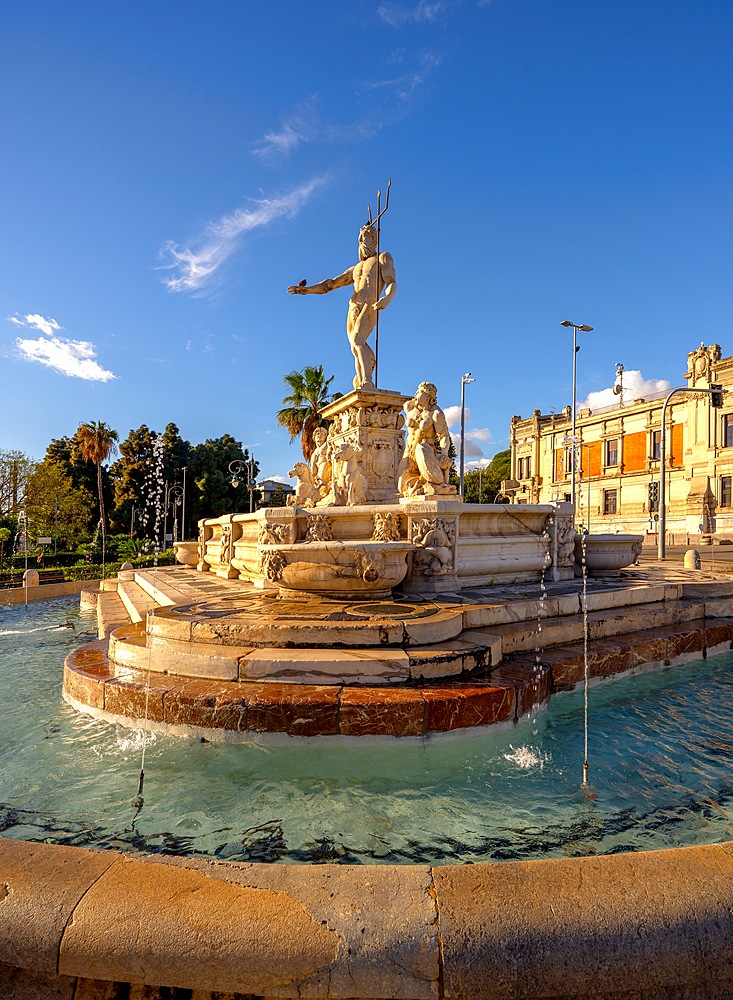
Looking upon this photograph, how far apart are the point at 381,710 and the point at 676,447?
1708 inches

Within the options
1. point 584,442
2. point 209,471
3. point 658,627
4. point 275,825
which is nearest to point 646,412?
point 584,442

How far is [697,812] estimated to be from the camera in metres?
2.89

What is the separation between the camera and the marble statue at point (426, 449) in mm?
7926

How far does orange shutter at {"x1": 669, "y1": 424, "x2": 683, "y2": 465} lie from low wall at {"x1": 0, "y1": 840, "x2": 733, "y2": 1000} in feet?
143

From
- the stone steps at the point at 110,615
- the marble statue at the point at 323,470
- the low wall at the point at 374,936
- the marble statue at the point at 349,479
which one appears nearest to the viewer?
the low wall at the point at 374,936

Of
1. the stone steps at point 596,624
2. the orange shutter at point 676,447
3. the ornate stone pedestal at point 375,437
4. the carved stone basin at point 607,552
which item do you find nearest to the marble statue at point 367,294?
the ornate stone pedestal at point 375,437

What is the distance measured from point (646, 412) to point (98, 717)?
45.4 m

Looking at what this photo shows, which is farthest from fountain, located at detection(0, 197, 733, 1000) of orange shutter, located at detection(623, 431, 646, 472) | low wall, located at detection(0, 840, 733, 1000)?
orange shutter, located at detection(623, 431, 646, 472)

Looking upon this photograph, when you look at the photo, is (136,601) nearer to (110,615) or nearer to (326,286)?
(110,615)

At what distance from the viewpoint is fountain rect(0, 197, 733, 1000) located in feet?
4.78

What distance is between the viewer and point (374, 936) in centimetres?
148

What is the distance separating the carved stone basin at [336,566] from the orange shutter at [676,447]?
4025 cm

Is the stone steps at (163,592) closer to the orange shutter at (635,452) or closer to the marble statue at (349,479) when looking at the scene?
the marble statue at (349,479)

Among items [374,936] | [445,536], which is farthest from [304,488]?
[374,936]
